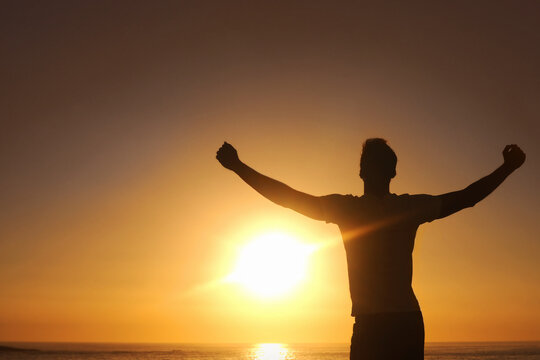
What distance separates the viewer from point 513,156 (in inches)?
134

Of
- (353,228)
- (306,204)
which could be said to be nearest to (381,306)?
(353,228)

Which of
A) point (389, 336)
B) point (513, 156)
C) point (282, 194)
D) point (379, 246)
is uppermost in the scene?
point (513, 156)

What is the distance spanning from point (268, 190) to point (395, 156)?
70cm

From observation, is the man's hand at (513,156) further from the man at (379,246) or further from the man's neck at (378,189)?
the man's neck at (378,189)

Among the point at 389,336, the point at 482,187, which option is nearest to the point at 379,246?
the point at 389,336

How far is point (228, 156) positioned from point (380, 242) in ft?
3.09

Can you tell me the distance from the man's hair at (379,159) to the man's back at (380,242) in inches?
5.8

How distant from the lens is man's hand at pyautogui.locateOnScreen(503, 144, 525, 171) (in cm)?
338

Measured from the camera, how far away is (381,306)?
2922 mm

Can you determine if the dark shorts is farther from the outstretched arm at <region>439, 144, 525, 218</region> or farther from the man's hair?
the man's hair

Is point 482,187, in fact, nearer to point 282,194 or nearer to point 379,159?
point 379,159

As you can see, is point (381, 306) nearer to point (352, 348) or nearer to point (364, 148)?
point (352, 348)

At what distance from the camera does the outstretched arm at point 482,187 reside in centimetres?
311

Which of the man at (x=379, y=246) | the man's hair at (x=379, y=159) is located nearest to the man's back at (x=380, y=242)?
the man at (x=379, y=246)
